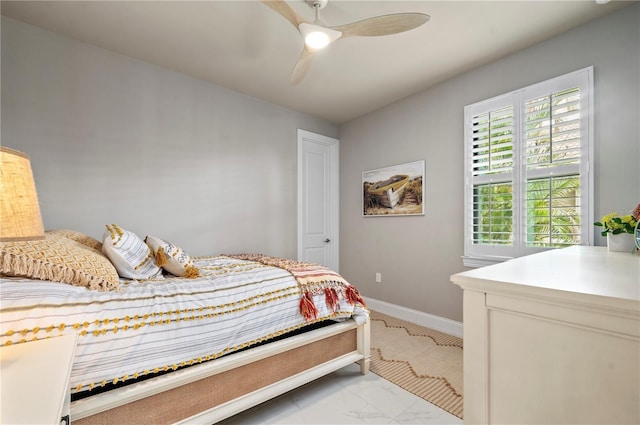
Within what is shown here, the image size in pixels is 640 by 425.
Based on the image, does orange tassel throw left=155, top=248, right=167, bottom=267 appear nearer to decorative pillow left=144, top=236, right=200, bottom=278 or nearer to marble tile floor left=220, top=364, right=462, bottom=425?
decorative pillow left=144, top=236, right=200, bottom=278

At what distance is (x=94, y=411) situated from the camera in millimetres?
1116

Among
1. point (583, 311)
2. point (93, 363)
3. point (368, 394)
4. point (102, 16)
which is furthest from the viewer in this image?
point (102, 16)

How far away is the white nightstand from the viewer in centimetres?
55

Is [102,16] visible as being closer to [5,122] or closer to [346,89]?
[5,122]

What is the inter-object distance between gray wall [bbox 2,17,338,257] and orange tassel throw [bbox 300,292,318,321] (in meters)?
1.55

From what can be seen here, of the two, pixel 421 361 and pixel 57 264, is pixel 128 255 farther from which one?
pixel 421 361

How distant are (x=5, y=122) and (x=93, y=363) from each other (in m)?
2.03

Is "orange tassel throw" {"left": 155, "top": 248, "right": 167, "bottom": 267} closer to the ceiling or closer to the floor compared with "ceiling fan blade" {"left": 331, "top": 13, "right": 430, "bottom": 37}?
closer to the floor

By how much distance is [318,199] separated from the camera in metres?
3.94

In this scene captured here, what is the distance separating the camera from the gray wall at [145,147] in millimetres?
2115

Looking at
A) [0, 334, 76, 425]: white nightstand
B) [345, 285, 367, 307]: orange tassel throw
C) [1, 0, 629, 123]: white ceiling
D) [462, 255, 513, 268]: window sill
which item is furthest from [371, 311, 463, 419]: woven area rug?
[1, 0, 629, 123]: white ceiling

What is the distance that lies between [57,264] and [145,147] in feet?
5.49

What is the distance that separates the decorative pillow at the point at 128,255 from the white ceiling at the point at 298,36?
1.55 metres

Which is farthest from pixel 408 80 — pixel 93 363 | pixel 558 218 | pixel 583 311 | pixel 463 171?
pixel 93 363
